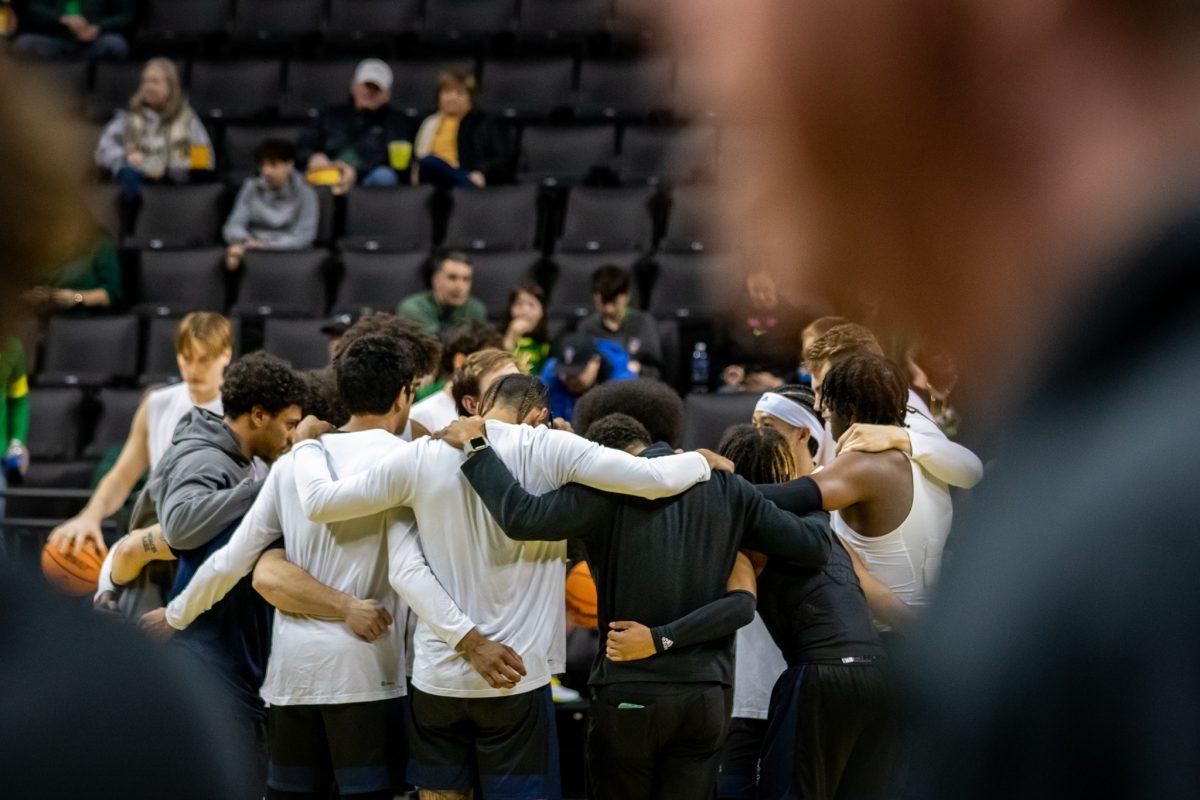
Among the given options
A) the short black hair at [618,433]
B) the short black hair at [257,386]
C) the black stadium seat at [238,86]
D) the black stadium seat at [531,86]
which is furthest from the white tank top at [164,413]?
the black stadium seat at [238,86]

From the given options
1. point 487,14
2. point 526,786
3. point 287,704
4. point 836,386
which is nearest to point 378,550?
point 287,704

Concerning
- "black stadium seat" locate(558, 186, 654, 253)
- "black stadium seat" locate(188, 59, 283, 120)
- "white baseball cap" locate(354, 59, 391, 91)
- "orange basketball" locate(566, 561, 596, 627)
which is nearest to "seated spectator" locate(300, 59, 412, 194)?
"white baseball cap" locate(354, 59, 391, 91)

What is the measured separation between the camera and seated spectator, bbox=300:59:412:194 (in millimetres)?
9617

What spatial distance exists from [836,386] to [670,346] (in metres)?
3.77

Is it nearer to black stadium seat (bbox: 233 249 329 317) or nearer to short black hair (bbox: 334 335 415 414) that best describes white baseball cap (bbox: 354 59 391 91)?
black stadium seat (bbox: 233 249 329 317)

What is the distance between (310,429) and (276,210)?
5.20 metres

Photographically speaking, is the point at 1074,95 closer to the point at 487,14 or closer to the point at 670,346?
the point at 670,346

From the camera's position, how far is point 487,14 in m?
11.0

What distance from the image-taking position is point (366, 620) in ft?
12.6

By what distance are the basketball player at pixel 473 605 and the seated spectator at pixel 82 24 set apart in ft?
27.1

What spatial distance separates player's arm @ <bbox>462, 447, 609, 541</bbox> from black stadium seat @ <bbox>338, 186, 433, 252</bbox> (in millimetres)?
5514

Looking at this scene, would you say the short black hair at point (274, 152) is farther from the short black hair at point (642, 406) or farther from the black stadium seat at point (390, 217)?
the short black hair at point (642, 406)

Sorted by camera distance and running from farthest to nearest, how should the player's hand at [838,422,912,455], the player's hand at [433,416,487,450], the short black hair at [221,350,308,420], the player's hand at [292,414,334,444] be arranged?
1. the short black hair at [221,350,308,420]
2. the player's hand at [292,414,334,444]
3. the player's hand at [838,422,912,455]
4. the player's hand at [433,416,487,450]

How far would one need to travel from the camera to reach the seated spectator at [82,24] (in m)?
10.7
